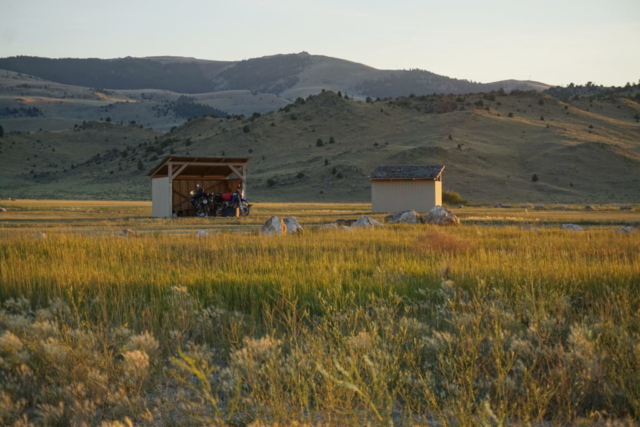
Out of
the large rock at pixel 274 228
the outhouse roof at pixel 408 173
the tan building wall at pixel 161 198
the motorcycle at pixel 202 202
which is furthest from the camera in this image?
the outhouse roof at pixel 408 173

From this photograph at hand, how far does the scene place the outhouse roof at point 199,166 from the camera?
1180 inches

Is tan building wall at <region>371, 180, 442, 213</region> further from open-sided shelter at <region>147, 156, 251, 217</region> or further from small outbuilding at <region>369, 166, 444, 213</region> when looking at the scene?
open-sided shelter at <region>147, 156, 251, 217</region>

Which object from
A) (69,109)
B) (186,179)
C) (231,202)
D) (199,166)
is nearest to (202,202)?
(231,202)

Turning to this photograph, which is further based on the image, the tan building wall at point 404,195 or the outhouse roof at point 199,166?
the tan building wall at point 404,195

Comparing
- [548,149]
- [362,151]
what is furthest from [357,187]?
[548,149]

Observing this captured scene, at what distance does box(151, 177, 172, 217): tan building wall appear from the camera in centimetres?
3027

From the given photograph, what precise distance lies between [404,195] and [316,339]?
33.4 metres

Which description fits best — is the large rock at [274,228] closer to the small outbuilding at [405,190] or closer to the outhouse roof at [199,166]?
the outhouse roof at [199,166]

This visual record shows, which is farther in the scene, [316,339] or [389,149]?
[389,149]

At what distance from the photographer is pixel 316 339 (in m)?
5.62

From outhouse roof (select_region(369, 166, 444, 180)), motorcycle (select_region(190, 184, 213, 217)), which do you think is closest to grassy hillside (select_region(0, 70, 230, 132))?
outhouse roof (select_region(369, 166, 444, 180))

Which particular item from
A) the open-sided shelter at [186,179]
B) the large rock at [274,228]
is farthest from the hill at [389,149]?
the large rock at [274,228]

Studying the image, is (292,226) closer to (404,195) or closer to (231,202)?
(231,202)

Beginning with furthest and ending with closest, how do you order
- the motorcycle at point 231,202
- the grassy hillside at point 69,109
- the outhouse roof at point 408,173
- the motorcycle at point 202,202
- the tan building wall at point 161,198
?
the grassy hillside at point 69,109 < the outhouse roof at point 408,173 < the motorcycle at point 202,202 < the motorcycle at point 231,202 < the tan building wall at point 161,198
